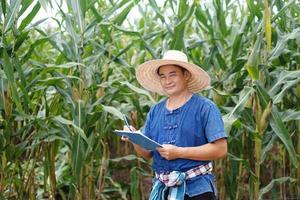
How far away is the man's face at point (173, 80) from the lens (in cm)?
196

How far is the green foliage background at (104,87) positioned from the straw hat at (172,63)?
9.4 inches

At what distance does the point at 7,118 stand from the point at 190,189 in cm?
114

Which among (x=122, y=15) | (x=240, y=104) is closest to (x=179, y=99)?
(x=240, y=104)

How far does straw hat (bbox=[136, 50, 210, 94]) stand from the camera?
1989 mm

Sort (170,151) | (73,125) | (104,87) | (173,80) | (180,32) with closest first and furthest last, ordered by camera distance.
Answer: (170,151) → (173,80) → (73,125) → (180,32) → (104,87)

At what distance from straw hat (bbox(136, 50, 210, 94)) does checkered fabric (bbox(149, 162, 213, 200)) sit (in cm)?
33

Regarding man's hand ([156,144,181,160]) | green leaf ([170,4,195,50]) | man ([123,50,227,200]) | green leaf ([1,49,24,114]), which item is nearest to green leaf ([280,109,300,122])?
green leaf ([170,4,195,50])

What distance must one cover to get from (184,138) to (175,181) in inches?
6.4

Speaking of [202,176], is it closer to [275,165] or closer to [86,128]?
[86,128]

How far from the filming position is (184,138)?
1.94 metres

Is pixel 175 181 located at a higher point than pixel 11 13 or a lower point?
lower

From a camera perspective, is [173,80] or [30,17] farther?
[30,17]

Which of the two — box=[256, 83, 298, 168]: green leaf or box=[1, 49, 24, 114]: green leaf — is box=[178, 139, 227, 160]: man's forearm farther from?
box=[1, 49, 24, 114]: green leaf

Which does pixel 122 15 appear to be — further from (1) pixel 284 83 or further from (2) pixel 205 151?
(2) pixel 205 151
